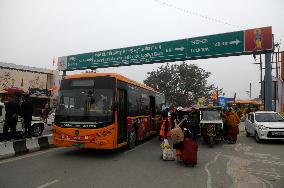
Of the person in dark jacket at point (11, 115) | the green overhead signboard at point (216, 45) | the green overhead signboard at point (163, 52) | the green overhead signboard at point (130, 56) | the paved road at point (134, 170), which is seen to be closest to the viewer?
the paved road at point (134, 170)

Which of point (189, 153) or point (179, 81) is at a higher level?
point (179, 81)

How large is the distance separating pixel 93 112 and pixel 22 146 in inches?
122

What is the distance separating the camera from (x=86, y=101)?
10.2m

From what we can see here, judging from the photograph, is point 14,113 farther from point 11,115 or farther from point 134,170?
point 134,170

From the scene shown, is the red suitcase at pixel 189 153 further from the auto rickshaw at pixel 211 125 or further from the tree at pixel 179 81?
the tree at pixel 179 81

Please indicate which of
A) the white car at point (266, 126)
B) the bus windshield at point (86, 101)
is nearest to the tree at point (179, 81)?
the white car at point (266, 126)

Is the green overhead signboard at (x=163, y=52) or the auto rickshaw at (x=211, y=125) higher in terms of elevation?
the green overhead signboard at (x=163, y=52)

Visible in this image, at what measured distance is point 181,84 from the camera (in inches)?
2159

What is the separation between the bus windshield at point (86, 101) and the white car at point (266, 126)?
863 cm

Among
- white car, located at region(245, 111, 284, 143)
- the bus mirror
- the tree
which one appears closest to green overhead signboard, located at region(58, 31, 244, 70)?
white car, located at region(245, 111, 284, 143)

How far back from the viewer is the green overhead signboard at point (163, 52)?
784 inches

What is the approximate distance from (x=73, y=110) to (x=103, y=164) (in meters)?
2.21

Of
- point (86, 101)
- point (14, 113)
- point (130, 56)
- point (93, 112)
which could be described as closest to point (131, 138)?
point (93, 112)

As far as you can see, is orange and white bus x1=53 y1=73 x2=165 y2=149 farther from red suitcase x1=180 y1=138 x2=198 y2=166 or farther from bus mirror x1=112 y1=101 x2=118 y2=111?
red suitcase x1=180 y1=138 x2=198 y2=166
